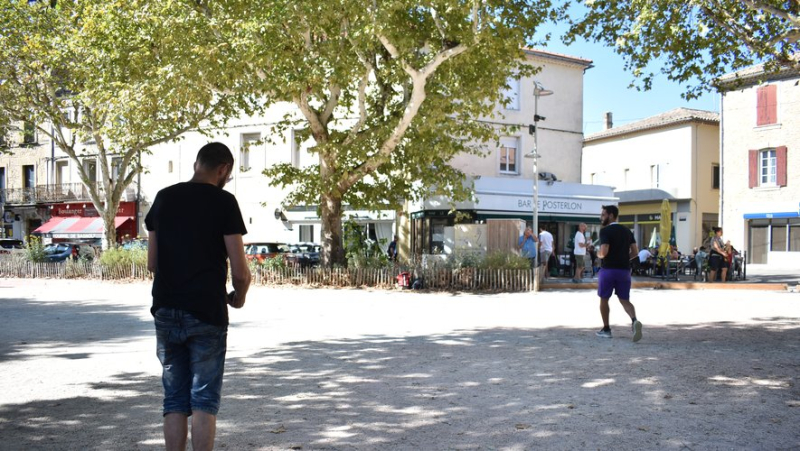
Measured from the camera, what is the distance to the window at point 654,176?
40.2m

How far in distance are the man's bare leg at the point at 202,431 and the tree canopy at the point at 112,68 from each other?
46.3 feet

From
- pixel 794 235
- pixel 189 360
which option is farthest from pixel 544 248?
pixel 794 235

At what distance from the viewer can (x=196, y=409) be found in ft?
11.4

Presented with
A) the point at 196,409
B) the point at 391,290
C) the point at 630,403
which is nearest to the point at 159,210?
the point at 196,409

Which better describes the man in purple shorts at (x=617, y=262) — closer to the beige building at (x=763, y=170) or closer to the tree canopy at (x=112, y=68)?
the tree canopy at (x=112, y=68)

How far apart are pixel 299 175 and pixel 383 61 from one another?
4.33 m

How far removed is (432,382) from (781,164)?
3306cm

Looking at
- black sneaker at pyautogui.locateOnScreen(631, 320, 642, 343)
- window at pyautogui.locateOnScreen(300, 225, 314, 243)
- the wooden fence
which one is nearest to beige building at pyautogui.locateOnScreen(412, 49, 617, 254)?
window at pyautogui.locateOnScreen(300, 225, 314, 243)

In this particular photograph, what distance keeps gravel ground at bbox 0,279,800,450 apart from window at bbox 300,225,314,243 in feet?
63.0

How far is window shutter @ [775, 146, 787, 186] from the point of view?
33531 mm

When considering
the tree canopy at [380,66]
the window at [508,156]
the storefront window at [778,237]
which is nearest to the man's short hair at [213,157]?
the tree canopy at [380,66]

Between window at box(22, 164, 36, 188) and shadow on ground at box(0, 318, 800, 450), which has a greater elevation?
window at box(22, 164, 36, 188)

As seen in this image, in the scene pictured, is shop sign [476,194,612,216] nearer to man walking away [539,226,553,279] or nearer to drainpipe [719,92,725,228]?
man walking away [539,226,553,279]

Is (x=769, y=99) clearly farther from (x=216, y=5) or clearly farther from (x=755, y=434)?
(x=755, y=434)
